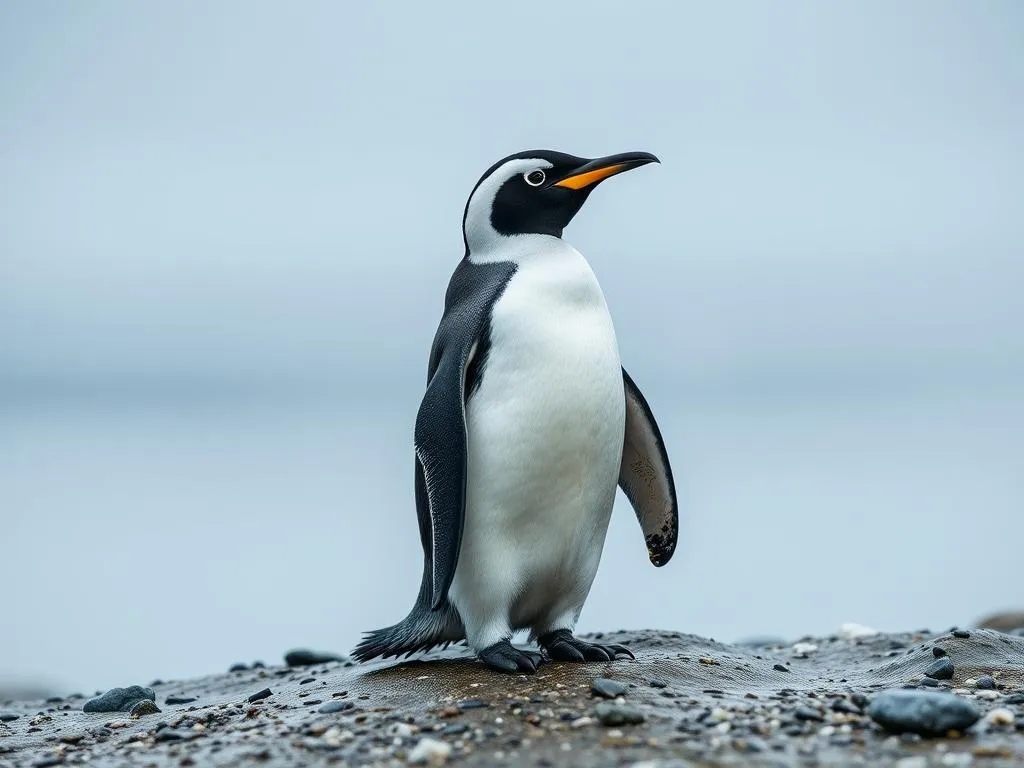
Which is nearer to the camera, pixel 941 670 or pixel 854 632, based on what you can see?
pixel 941 670

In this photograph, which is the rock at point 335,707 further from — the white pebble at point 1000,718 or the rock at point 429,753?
the white pebble at point 1000,718

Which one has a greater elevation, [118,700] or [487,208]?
[487,208]

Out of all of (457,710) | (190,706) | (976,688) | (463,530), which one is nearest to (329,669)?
(190,706)

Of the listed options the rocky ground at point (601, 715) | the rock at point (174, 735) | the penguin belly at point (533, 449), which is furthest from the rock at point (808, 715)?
the rock at point (174, 735)

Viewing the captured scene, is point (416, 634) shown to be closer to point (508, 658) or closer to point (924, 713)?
point (508, 658)

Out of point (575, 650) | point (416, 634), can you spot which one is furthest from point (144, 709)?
point (575, 650)

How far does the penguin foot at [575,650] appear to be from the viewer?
517 centimetres

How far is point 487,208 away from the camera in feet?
18.2

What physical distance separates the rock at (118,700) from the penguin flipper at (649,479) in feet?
8.22

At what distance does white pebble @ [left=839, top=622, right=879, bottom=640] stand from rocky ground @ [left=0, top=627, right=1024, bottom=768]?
2.35 feet

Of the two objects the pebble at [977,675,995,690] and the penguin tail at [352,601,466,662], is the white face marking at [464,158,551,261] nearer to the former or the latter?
the penguin tail at [352,601,466,662]

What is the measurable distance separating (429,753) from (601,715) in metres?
0.60

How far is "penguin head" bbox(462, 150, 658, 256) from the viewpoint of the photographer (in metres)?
5.51

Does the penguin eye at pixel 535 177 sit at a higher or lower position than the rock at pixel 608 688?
higher
